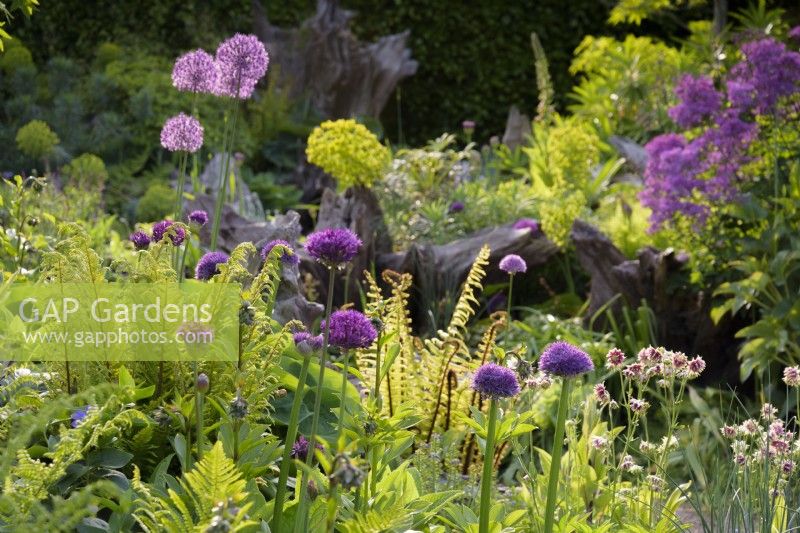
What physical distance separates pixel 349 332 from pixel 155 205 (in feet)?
17.7

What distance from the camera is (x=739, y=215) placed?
4750mm

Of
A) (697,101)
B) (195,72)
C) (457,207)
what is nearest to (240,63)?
(195,72)

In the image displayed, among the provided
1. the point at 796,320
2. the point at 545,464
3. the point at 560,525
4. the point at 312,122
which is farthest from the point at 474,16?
the point at 560,525

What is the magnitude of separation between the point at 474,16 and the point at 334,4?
1.88m

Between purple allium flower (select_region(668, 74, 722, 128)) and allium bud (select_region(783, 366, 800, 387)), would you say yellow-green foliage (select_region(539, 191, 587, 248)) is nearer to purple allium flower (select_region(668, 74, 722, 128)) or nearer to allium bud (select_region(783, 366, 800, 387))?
purple allium flower (select_region(668, 74, 722, 128))

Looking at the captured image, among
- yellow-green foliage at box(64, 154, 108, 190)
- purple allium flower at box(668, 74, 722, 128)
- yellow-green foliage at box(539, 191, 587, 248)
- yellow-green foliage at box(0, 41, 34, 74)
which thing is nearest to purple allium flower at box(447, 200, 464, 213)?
yellow-green foliage at box(539, 191, 587, 248)

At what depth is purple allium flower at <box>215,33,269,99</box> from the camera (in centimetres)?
305

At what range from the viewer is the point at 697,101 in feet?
16.9

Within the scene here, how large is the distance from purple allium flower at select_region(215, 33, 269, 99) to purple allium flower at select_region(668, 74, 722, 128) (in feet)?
9.18

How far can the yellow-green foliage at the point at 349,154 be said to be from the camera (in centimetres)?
611

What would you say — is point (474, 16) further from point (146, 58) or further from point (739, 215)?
point (739, 215)

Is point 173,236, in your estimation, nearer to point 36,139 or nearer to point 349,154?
point 349,154

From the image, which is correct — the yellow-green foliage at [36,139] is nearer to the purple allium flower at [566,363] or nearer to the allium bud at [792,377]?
the allium bud at [792,377]

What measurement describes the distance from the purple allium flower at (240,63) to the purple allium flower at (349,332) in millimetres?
1458
